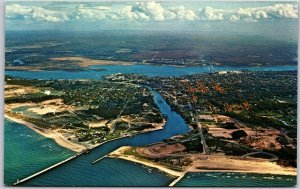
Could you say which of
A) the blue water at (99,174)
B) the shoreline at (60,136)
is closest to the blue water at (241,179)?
the blue water at (99,174)

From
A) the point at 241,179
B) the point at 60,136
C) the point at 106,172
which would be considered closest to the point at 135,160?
the point at 106,172

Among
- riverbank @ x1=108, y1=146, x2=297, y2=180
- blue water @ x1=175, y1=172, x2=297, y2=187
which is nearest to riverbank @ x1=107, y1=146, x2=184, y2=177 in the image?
riverbank @ x1=108, y1=146, x2=297, y2=180

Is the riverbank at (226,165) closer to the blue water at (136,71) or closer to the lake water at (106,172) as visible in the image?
the lake water at (106,172)

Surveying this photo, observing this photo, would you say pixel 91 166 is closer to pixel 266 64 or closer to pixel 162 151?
pixel 162 151

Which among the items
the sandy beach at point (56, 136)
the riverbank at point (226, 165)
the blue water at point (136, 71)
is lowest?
the riverbank at point (226, 165)

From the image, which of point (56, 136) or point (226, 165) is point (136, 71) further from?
point (226, 165)

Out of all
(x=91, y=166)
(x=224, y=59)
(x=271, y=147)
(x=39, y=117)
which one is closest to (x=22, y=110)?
(x=39, y=117)
